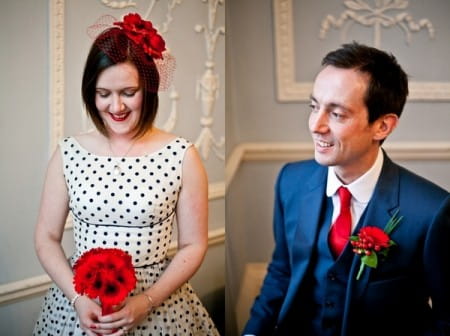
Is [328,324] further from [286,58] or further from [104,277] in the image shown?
[286,58]

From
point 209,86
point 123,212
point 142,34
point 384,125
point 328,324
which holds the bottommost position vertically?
point 328,324

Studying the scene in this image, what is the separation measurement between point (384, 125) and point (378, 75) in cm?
11

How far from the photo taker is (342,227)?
1185 mm

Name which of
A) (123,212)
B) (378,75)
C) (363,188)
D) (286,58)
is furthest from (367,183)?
(123,212)

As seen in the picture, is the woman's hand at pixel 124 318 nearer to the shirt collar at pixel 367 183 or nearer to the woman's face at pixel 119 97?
the woman's face at pixel 119 97

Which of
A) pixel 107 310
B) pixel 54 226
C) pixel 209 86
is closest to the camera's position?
pixel 107 310

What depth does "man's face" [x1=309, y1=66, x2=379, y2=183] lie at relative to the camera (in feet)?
3.61

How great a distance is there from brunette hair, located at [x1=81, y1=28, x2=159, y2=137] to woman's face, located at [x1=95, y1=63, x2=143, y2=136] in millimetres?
10

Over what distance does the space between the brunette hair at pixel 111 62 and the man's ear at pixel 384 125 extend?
1.69ft

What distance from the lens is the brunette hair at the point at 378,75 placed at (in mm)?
1099

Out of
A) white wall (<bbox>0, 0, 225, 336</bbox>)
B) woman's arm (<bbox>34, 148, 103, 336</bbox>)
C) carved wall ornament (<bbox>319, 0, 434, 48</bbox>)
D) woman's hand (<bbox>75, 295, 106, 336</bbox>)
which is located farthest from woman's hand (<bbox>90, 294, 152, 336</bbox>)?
carved wall ornament (<bbox>319, 0, 434, 48</bbox>)

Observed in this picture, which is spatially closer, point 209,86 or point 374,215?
point 374,215

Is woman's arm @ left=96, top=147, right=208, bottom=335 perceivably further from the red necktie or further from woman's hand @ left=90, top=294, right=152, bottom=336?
the red necktie

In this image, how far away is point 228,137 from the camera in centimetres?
147
